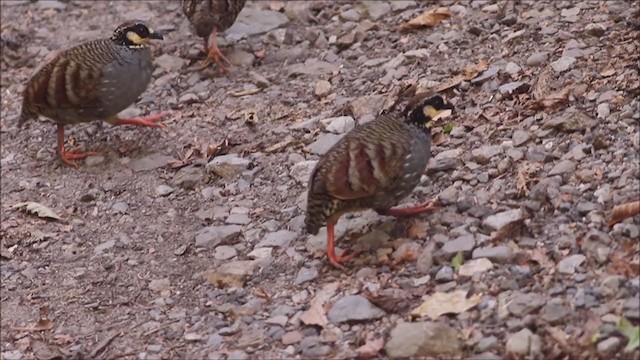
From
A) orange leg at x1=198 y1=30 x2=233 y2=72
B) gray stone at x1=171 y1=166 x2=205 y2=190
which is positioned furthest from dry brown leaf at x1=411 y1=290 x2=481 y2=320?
orange leg at x1=198 y1=30 x2=233 y2=72

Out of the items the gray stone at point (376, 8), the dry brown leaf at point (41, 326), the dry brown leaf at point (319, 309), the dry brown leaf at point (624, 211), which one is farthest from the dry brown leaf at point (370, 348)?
the gray stone at point (376, 8)

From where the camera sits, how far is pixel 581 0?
25.2 ft

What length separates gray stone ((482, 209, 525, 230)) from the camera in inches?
212

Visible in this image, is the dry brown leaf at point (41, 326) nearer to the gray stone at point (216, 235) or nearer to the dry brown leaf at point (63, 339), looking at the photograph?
the dry brown leaf at point (63, 339)

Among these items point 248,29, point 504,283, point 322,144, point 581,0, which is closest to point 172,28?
point 248,29

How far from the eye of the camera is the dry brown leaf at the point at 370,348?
4848 mm

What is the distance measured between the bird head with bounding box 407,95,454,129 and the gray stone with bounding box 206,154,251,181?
152 cm

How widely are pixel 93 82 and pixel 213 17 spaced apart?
1.29 m

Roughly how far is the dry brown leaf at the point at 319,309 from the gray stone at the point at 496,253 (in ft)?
2.50

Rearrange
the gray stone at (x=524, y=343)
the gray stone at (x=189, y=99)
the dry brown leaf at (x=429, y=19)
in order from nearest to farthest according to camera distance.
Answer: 1. the gray stone at (x=524, y=343)
2. the gray stone at (x=189, y=99)
3. the dry brown leaf at (x=429, y=19)

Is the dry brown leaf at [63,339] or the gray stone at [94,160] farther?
the gray stone at [94,160]

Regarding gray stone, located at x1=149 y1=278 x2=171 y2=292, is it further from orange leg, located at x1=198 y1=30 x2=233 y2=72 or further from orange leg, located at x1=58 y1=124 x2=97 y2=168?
orange leg, located at x1=198 y1=30 x2=233 y2=72

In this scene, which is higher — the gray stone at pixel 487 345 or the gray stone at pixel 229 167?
the gray stone at pixel 487 345

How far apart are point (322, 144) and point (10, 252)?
2.14 meters
